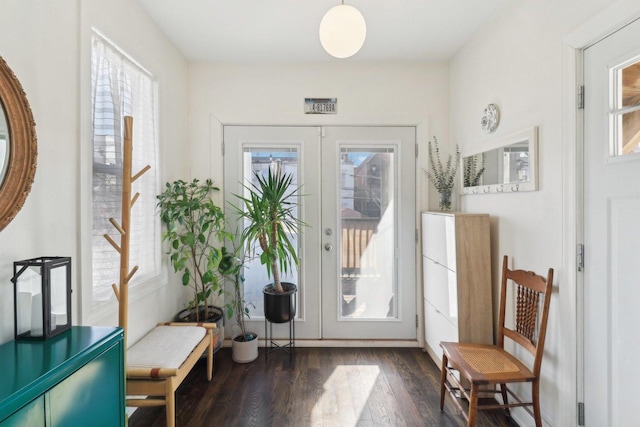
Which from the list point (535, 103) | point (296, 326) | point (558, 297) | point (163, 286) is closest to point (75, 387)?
point (163, 286)

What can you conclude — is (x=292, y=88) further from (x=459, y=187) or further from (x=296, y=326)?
(x=296, y=326)

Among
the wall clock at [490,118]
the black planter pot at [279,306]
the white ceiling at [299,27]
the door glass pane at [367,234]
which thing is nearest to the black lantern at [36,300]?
the black planter pot at [279,306]

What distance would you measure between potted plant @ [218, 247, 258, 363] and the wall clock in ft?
7.10

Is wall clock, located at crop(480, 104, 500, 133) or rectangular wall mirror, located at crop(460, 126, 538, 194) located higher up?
wall clock, located at crop(480, 104, 500, 133)

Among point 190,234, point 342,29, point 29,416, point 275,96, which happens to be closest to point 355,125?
point 275,96

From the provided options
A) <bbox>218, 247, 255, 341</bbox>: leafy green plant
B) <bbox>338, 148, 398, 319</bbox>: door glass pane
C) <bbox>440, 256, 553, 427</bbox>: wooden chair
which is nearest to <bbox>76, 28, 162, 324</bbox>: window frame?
<bbox>218, 247, 255, 341</bbox>: leafy green plant

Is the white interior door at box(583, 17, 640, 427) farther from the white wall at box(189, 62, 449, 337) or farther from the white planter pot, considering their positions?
the white planter pot

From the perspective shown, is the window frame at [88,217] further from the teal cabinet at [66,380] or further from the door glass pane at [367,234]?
the door glass pane at [367,234]

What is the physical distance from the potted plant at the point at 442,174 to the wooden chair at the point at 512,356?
0.84 m

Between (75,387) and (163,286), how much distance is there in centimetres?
135

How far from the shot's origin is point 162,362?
1.66 metres

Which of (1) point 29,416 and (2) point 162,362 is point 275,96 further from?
(1) point 29,416

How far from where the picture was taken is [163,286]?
233cm

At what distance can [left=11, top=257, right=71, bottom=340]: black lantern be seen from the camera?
1140 millimetres
